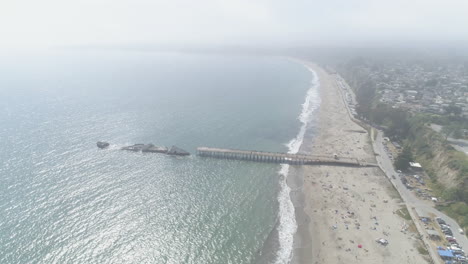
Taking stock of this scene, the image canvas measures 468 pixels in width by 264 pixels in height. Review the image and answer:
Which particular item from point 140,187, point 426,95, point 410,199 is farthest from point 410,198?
point 426,95

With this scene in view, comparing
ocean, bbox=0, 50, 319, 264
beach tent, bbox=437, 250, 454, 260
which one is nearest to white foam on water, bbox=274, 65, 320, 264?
ocean, bbox=0, 50, 319, 264

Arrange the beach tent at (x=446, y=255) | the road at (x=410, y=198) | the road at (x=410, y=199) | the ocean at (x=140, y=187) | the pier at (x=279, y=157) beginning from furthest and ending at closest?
the pier at (x=279, y=157) → the road at (x=410, y=198) → the road at (x=410, y=199) → the ocean at (x=140, y=187) → the beach tent at (x=446, y=255)

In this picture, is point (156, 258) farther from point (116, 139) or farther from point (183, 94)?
point (183, 94)

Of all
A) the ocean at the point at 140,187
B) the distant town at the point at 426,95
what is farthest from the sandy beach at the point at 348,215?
the distant town at the point at 426,95

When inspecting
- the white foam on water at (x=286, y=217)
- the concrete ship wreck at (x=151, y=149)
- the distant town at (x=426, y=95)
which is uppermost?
the distant town at (x=426, y=95)

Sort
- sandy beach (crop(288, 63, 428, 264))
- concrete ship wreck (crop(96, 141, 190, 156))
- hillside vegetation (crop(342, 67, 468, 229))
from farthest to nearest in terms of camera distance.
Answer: concrete ship wreck (crop(96, 141, 190, 156))
hillside vegetation (crop(342, 67, 468, 229))
sandy beach (crop(288, 63, 428, 264))

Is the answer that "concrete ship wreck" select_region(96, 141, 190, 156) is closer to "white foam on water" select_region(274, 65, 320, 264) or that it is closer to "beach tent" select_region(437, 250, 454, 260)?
"white foam on water" select_region(274, 65, 320, 264)

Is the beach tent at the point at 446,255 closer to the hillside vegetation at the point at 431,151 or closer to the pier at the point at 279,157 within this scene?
the hillside vegetation at the point at 431,151

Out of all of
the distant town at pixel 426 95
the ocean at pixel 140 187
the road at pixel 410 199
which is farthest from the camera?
the distant town at pixel 426 95
